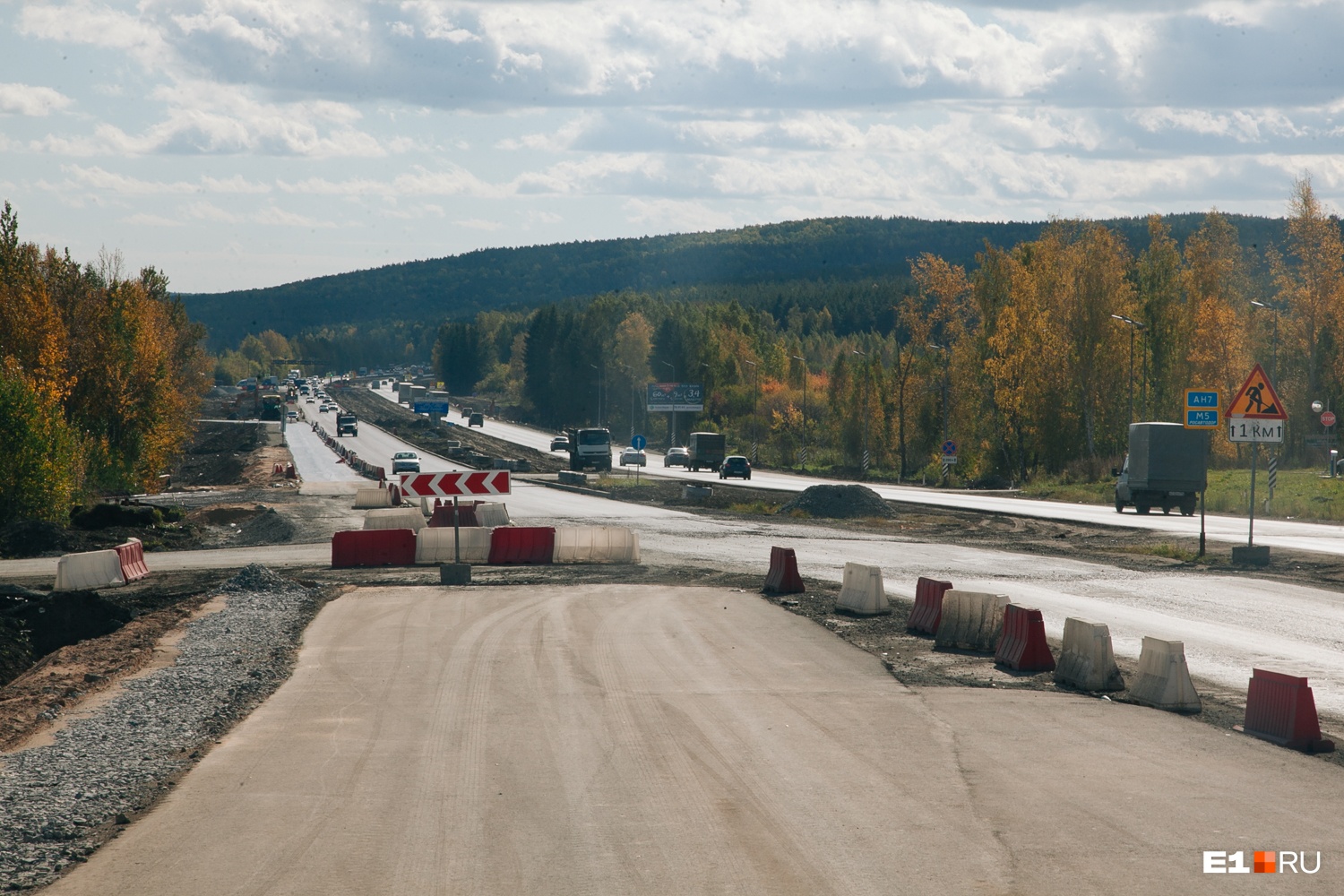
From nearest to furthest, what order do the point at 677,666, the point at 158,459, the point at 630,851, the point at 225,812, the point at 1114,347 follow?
the point at 630,851
the point at 225,812
the point at 677,666
the point at 158,459
the point at 1114,347

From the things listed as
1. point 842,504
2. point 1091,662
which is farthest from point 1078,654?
point 842,504

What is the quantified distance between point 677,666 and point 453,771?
5.33 m

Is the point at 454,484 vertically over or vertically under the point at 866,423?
under

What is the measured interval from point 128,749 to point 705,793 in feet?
18.1

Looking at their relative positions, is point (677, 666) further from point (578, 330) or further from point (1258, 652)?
point (578, 330)

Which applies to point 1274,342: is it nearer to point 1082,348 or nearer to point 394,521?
point 1082,348

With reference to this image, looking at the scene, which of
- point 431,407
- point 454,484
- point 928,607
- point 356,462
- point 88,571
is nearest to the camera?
point 928,607

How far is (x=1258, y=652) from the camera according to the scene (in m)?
16.0

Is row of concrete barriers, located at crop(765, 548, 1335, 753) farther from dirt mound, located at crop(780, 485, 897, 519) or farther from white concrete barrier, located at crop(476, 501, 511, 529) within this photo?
dirt mound, located at crop(780, 485, 897, 519)

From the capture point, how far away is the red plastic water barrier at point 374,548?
93.7ft

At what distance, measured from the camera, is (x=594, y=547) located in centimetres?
2931

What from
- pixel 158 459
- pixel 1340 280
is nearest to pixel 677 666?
pixel 158 459

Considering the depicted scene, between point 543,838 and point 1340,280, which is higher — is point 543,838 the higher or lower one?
the lower one

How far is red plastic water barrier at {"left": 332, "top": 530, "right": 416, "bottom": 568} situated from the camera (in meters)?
28.6
